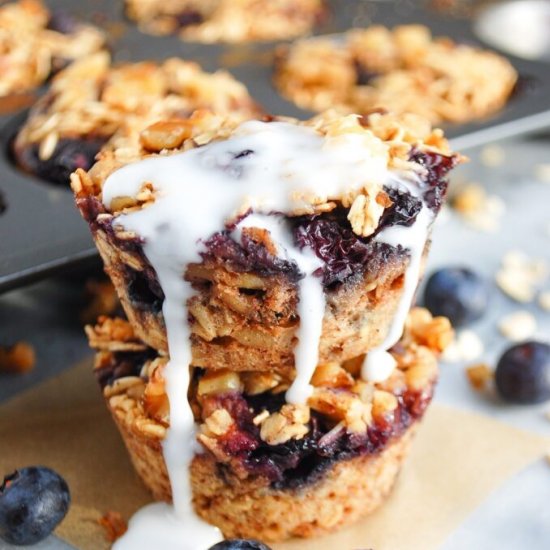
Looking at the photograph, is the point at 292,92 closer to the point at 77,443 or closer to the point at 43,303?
the point at 43,303

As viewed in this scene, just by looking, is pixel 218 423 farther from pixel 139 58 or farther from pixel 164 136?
pixel 139 58

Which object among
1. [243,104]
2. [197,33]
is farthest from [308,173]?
[197,33]

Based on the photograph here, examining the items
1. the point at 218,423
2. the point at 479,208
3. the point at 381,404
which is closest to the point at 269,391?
the point at 218,423

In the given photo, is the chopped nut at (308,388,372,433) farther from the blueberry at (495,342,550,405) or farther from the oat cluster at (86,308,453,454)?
the blueberry at (495,342,550,405)

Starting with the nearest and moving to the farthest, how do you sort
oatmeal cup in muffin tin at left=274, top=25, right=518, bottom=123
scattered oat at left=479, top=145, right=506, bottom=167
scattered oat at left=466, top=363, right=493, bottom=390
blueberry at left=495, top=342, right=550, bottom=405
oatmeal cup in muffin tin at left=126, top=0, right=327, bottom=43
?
blueberry at left=495, top=342, right=550, bottom=405 < scattered oat at left=466, top=363, right=493, bottom=390 < oatmeal cup in muffin tin at left=274, top=25, right=518, bottom=123 < scattered oat at left=479, top=145, right=506, bottom=167 < oatmeal cup in muffin tin at left=126, top=0, right=327, bottom=43

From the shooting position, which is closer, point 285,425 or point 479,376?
point 285,425

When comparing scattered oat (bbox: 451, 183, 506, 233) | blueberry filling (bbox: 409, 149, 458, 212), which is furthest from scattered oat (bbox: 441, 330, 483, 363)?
blueberry filling (bbox: 409, 149, 458, 212)

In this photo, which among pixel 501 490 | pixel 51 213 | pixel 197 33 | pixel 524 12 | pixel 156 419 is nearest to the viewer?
pixel 156 419
